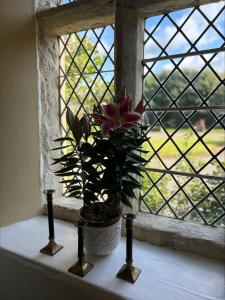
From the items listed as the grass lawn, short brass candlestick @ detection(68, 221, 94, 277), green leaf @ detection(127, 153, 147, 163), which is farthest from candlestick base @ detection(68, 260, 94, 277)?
the grass lawn

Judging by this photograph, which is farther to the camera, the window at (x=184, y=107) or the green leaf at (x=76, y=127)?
the window at (x=184, y=107)

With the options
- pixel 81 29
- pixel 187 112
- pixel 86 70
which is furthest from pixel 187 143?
pixel 81 29

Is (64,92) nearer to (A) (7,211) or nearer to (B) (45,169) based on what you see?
(B) (45,169)

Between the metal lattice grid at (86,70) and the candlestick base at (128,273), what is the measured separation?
0.65m

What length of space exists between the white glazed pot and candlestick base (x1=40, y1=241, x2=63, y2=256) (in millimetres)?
115

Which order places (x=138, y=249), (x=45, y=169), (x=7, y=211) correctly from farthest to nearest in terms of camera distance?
(x=45, y=169)
(x=7, y=211)
(x=138, y=249)

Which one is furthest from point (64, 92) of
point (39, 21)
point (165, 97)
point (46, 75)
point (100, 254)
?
point (100, 254)

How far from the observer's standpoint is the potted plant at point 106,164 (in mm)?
651

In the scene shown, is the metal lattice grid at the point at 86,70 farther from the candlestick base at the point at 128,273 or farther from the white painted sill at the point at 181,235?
the candlestick base at the point at 128,273

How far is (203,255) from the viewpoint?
2.61 feet

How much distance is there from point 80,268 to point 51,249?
0.16 m

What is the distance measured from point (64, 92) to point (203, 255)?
0.90 metres

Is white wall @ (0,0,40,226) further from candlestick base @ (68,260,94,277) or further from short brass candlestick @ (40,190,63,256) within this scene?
candlestick base @ (68,260,94,277)

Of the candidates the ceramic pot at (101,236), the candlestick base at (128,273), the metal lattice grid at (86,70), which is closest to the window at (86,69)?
the metal lattice grid at (86,70)
